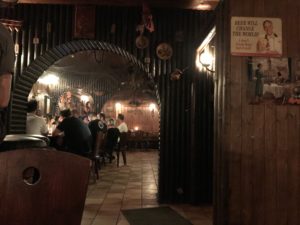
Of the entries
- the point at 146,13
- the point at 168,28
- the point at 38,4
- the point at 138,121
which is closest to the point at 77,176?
the point at 146,13

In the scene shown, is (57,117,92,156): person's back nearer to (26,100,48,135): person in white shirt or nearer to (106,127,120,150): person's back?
(26,100,48,135): person in white shirt

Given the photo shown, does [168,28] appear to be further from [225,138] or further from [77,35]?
[225,138]

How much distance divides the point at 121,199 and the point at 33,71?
102 inches

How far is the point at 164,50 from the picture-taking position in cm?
499

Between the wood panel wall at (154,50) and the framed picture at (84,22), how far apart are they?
0.33 ft

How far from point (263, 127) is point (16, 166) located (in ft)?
7.73

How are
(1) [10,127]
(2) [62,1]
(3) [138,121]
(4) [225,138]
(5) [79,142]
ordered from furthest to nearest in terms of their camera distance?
(3) [138,121], (5) [79,142], (1) [10,127], (2) [62,1], (4) [225,138]

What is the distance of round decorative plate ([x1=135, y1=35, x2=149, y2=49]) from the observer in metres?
4.96

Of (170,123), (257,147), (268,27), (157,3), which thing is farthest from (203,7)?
(257,147)

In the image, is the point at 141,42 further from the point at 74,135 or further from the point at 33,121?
the point at 33,121

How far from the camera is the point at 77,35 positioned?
4.86 m

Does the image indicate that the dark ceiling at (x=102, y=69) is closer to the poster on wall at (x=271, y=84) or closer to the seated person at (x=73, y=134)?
the seated person at (x=73, y=134)

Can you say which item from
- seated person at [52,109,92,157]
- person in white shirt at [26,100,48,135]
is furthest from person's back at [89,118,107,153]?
person in white shirt at [26,100,48,135]

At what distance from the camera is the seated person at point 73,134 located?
546cm
